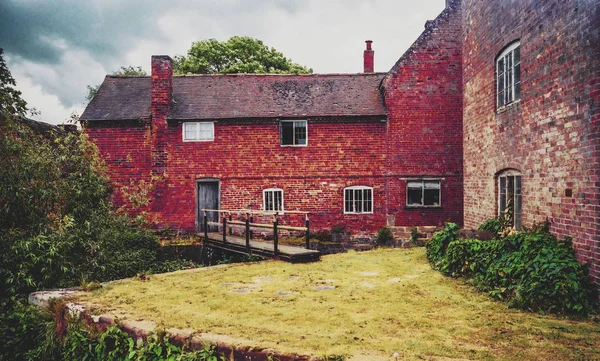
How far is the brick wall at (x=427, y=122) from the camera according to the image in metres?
15.7

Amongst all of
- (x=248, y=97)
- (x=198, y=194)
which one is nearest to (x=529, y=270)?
(x=198, y=194)

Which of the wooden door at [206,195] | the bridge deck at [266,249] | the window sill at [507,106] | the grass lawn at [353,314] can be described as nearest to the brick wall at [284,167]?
the wooden door at [206,195]

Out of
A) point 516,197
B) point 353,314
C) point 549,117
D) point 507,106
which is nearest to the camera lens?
point 353,314

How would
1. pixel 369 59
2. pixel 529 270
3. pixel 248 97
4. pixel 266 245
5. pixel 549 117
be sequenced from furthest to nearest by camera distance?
pixel 369 59 < pixel 248 97 < pixel 266 245 < pixel 549 117 < pixel 529 270

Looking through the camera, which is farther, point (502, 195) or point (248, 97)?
point (248, 97)

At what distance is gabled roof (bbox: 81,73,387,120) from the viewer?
54.6ft

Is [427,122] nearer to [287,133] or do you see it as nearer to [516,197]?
[287,133]

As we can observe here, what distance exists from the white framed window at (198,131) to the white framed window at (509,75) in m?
11.2

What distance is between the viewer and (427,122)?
52.1ft

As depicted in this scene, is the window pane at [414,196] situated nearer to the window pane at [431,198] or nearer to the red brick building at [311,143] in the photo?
the red brick building at [311,143]

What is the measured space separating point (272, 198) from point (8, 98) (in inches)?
389

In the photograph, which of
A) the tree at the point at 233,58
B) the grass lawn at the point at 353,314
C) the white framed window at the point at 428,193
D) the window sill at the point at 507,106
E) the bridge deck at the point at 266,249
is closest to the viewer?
the grass lawn at the point at 353,314

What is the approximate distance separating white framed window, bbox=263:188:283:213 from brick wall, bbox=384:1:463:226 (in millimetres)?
4581

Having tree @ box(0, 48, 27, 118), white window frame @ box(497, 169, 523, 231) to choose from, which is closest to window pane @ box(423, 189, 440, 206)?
white window frame @ box(497, 169, 523, 231)
